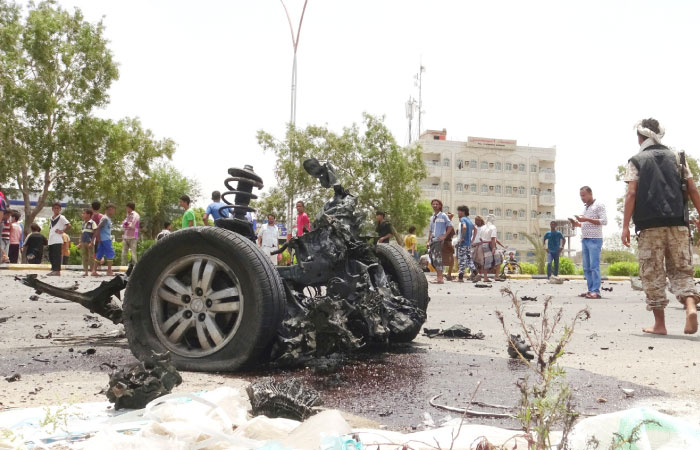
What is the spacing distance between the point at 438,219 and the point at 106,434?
44.8 feet

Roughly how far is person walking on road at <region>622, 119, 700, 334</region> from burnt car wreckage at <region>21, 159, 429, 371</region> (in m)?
3.20

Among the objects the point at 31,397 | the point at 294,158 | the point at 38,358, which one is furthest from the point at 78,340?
the point at 294,158

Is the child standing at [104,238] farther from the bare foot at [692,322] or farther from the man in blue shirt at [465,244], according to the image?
the bare foot at [692,322]

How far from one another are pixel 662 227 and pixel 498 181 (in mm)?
88593

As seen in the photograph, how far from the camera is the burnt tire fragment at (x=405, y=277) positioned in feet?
18.1

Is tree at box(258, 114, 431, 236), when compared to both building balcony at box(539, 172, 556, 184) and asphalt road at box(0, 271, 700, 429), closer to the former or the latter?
asphalt road at box(0, 271, 700, 429)

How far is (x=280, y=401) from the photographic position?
311cm

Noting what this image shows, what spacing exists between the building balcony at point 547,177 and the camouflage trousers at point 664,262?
9159cm

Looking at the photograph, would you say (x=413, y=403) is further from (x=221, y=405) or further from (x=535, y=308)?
(x=535, y=308)

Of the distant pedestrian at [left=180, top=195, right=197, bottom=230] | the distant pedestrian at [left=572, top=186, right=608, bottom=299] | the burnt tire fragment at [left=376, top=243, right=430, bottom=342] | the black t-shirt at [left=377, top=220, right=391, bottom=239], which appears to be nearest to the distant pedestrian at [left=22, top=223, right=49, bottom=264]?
the distant pedestrian at [left=180, top=195, right=197, bottom=230]

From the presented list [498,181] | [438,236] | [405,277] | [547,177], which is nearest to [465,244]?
[438,236]

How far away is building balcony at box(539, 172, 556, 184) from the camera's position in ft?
311

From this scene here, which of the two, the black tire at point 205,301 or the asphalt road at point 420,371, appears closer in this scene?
the asphalt road at point 420,371

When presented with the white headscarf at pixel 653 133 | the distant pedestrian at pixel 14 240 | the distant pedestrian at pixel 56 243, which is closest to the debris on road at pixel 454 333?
the white headscarf at pixel 653 133
